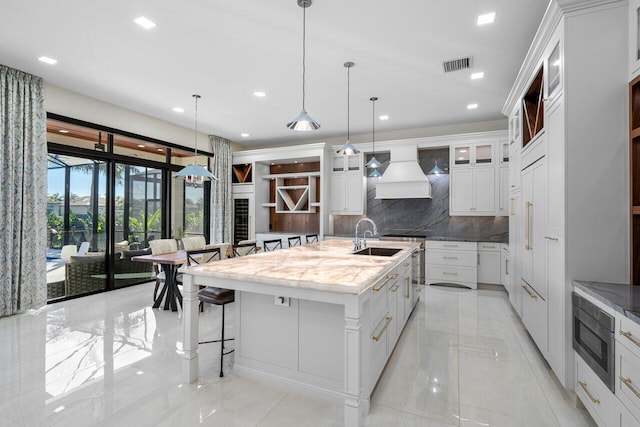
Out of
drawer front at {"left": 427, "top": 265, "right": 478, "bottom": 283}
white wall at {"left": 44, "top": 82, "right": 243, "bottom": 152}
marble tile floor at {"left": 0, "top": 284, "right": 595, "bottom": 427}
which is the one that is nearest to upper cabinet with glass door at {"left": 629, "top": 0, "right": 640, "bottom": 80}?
marble tile floor at {"left": 0, "top": 284, "right": 595, "bottom": 427}

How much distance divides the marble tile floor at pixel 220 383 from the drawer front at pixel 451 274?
168 centimetres

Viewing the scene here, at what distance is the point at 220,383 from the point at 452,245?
4393 millimetres

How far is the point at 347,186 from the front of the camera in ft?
21.0

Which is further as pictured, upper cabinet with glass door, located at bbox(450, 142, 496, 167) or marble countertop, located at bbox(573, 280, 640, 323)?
upper cabinet with glass door, located at bbox(450, 142, 496, 167)

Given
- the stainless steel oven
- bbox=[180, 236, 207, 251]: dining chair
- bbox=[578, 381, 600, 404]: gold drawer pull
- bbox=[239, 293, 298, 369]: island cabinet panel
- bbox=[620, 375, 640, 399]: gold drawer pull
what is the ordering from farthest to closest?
bbox=[180, 236, 207, 251]: dining chair → bbox=[239, 293, 298, 369]: island cabinet panel → bbox=[578, 381, 600, 404]: gold drawer pull → the stainless steel oven → bbox=[620, 375, 640, 399]: gold drawer pull

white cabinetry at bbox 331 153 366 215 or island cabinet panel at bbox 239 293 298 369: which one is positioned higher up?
white cabinetry at bbox 331 153 366 215

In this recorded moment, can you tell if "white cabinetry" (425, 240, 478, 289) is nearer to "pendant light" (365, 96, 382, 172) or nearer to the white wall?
"pendant light" (365, 96, 382, 172)

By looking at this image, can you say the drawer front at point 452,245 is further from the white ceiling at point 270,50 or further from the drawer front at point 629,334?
the drawer front at point 629,334

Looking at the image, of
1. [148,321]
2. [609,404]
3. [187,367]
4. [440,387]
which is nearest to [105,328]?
[148,321]

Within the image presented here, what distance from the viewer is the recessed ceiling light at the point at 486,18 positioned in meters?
2.64

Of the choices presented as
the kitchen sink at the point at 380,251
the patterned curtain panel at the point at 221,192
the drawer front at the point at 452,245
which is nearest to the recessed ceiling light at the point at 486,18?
the kitchen sink at the point at 380,251

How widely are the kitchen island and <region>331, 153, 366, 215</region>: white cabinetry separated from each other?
379 centimetres

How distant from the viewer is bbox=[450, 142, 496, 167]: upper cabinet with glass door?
5.36 meters

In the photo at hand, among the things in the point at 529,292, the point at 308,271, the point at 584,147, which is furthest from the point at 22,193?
the point at 529,292
